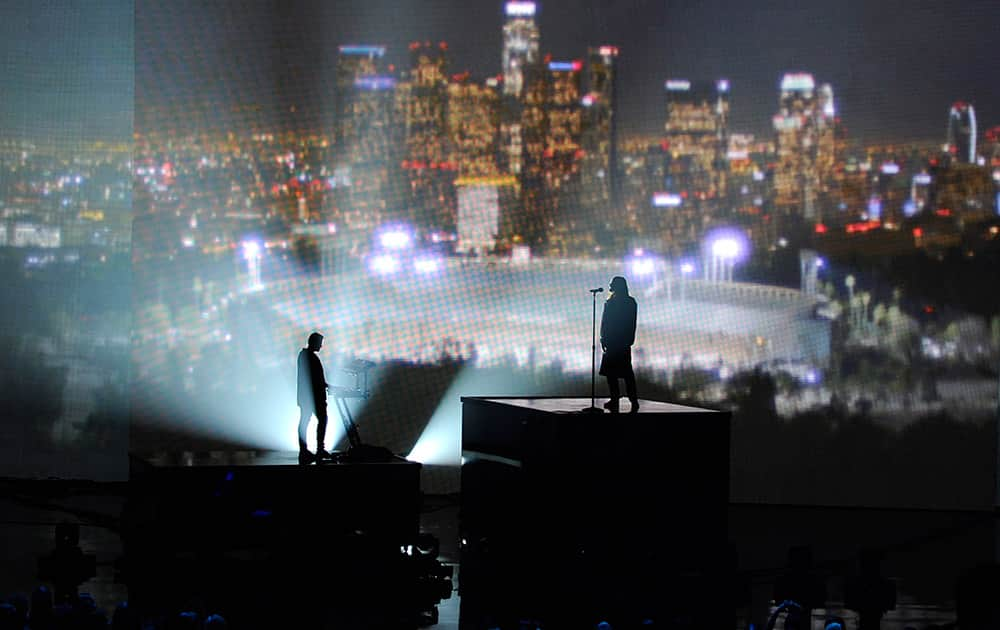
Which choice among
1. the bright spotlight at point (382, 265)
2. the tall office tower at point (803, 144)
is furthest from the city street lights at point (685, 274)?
the bright spotlight at point (382, 265)

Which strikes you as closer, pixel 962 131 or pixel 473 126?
pixel 962 131

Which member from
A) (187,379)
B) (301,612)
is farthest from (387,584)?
(187,379)

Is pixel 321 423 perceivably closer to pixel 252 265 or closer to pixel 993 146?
pixel 252 265

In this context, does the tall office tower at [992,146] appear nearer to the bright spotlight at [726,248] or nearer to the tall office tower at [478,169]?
the bright spotlight at [726,248]

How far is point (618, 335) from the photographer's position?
8797mm

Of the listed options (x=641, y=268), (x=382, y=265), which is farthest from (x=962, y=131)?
(x=382, y=265)

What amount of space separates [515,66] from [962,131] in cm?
408

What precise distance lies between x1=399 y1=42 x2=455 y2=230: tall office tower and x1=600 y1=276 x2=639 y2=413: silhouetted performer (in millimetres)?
3421

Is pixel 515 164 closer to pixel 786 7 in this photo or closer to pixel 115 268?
pixel 786 7

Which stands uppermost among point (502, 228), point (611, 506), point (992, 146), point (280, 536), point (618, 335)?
point (992, 146)

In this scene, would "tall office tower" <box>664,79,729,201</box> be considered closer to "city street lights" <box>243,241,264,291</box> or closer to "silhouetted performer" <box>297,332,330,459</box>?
"city street lights" <box>243,241,264,291</box>

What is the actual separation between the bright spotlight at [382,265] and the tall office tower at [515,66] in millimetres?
1337

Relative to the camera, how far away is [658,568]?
8.32 metres

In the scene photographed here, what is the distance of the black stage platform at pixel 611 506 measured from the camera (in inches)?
322
